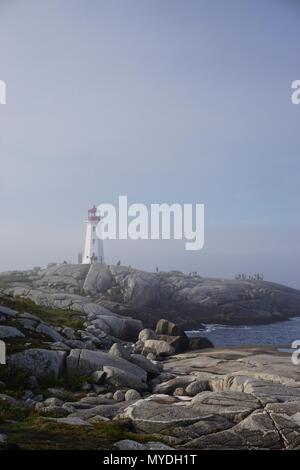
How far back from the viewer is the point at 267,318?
4947 centimetres

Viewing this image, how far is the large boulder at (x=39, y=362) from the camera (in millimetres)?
13108

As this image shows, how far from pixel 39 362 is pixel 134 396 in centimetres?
346

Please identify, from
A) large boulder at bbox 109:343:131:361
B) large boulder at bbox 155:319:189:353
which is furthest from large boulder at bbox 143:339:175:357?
large boulder at bbox 109:343:131:361

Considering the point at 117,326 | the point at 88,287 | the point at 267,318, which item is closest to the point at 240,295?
the point at 267,318

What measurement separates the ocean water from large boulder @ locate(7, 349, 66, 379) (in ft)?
65.4

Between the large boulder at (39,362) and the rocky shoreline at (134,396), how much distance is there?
3cm

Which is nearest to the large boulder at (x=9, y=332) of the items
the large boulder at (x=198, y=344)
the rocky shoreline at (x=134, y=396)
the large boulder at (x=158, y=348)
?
the rocky shoreline at (x=134, y=396)

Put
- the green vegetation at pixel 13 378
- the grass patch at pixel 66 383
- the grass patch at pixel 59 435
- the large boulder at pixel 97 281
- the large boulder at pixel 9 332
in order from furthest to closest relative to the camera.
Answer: the large boulder at pixel 97 281
the large boulder at pixel 9 332
the grass patch at pixel 66 383
the green vegetation at pixel 13 378
the grass patch at pixel 59 435

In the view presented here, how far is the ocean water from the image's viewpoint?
33344 millimetres

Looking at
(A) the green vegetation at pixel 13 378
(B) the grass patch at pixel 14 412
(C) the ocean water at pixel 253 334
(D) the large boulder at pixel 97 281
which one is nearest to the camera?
(B) the grass patch at pixel 14 412

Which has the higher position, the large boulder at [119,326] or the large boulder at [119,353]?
the large boulder at [119,353]

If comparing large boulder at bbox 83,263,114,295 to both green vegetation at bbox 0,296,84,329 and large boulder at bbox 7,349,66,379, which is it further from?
large boulder at bbox 7,349,66,379

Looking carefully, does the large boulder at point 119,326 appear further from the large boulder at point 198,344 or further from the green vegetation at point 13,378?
the green vegetation at point 13,378
